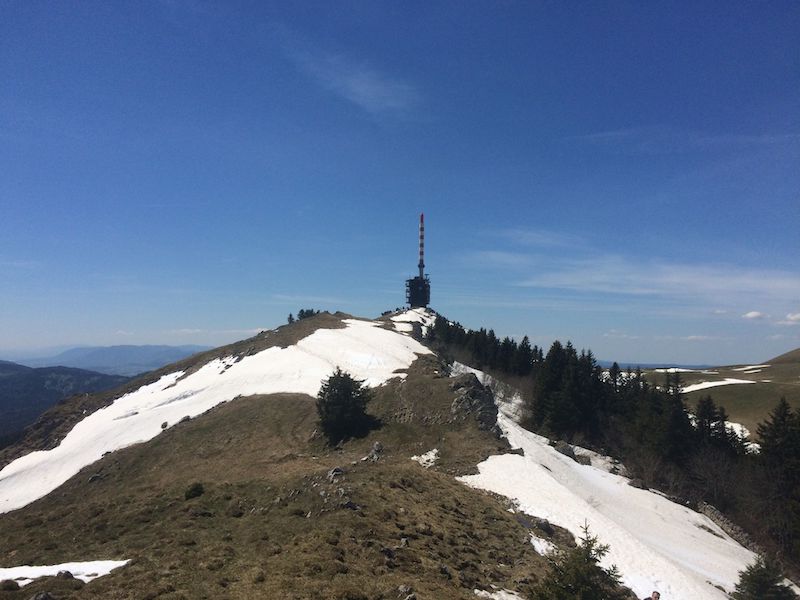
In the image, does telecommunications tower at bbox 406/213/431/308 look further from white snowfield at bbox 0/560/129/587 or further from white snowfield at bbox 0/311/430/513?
white snowfield at bbox 0/560/129/587

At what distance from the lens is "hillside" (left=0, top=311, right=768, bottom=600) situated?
1620cm

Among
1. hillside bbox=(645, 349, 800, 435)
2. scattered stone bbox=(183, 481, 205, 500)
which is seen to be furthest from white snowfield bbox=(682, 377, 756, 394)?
scattered stone bbox=(183, 481, 205, 500)

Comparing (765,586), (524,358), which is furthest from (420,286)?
(765,586)

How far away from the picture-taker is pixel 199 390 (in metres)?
68.8

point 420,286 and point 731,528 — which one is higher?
point 420,286

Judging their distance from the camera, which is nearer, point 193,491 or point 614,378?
point 193,491

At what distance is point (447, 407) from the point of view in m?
45.1

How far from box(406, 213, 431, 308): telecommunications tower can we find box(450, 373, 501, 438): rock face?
117371mm

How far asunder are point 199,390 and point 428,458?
4551 cm

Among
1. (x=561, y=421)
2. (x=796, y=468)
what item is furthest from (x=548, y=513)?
(x=561, y=421)

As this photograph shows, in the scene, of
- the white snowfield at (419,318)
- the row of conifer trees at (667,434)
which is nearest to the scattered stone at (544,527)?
the row of conifer trees at (667,434)

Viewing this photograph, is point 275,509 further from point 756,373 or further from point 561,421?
point 756,373

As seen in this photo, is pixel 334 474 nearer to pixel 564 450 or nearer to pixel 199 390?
pixel 564 450

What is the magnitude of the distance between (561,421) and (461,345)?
35.9 meters
